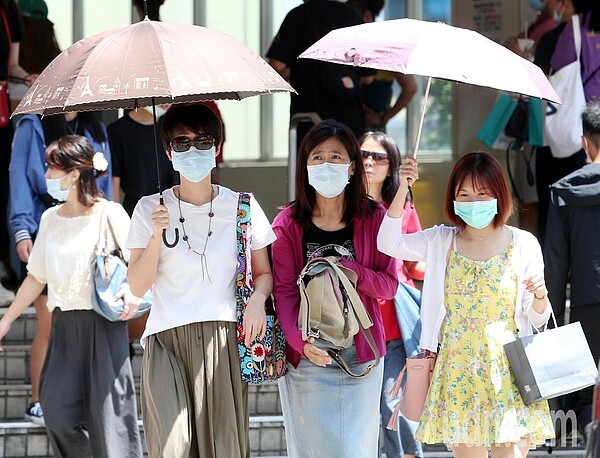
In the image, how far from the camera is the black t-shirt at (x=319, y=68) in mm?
8039

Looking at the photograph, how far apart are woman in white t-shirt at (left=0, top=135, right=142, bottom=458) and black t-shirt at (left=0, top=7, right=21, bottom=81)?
7.10 feet

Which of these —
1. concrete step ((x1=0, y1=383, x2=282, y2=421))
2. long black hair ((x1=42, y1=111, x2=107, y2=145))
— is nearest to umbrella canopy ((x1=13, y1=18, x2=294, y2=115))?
long black hair ((x1=42, y1=111, x2=107, y2=145))

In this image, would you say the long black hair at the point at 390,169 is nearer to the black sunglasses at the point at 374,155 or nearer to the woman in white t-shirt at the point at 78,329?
the black sunglasses at the point at 374,155

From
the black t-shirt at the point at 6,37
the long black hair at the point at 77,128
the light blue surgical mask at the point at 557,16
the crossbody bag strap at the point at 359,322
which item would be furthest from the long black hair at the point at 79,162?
the light blue surgical mask at the point at 557,16

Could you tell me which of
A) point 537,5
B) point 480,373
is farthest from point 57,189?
point 537,5

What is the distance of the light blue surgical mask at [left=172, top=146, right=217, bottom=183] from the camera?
4.67m

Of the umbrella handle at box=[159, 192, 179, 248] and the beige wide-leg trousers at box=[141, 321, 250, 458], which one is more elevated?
the umbrella handle at box=[159, 192, 179, 248]

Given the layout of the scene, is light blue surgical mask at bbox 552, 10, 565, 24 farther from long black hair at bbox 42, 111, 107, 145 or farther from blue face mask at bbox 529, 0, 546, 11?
long black hair at bbox 42, 111, 107, 145

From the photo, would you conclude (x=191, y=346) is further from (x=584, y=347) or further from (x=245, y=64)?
(x=584, y=347)

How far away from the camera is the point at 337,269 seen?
476cm

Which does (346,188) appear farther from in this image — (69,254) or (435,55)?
(69,254)

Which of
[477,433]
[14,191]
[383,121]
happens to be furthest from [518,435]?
[383,121]

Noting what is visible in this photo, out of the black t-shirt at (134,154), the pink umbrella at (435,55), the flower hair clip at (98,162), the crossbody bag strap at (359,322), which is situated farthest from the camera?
the black t-shirt at (134,154)

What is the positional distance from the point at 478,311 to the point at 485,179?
1.87 ft
